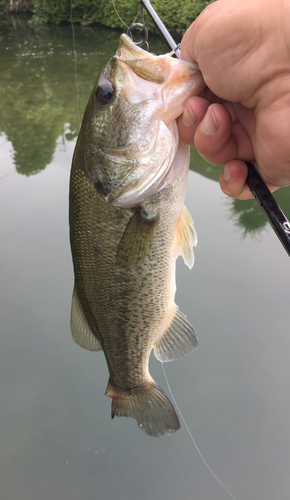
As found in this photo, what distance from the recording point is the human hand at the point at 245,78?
0.76 m

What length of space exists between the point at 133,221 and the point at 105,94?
0.38 m

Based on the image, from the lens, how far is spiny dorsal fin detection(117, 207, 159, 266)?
3.46 ft

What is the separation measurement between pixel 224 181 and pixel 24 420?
1.96 meters

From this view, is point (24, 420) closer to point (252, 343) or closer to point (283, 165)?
point (252, 343)

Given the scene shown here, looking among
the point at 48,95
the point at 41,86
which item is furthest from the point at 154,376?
the point at 41,86

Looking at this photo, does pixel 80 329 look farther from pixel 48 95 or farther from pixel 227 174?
pixel 48 95

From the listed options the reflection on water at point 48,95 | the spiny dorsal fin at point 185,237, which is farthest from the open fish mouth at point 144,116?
the reflection on water at point 48,95

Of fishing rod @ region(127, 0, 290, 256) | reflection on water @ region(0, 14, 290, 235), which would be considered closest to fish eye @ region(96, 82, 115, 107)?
fishing rod @ region(127, 0, 290, 256)

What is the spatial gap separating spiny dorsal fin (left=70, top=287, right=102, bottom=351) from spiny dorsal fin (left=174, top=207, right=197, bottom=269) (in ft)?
1.43

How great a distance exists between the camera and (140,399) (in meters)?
1.36

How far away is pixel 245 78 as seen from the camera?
851 millimetres

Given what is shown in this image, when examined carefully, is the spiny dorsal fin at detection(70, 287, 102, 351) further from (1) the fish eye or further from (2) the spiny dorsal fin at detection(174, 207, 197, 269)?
(1) the fish eye

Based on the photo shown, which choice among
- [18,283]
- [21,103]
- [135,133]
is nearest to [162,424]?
[135,133]

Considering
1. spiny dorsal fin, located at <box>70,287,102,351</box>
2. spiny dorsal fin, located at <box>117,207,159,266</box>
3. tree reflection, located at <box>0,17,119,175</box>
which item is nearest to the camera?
spiny dorsal fin, located at <box>117,207,159,266</box>
